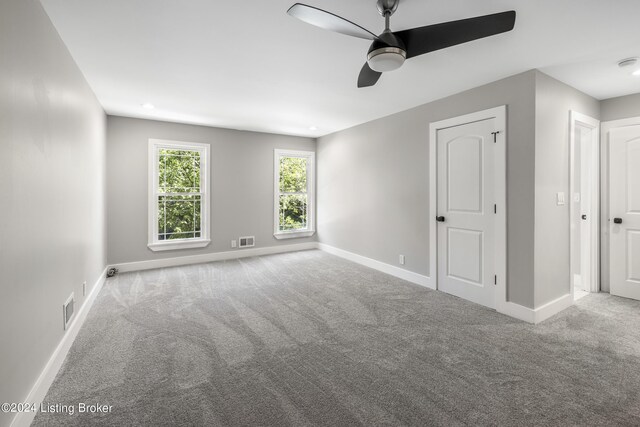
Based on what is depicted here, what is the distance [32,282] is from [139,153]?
354 cm

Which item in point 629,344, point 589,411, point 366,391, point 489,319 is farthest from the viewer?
point 489,319

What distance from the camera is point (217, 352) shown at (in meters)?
2.33

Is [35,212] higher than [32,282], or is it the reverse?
[35,212]

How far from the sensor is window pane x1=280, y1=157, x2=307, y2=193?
6246mm

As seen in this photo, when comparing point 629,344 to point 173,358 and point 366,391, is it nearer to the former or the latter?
point 366,391

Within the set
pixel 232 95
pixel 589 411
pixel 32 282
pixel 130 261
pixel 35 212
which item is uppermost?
A: pixel 232 95

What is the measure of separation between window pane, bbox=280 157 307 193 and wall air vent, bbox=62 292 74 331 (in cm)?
416

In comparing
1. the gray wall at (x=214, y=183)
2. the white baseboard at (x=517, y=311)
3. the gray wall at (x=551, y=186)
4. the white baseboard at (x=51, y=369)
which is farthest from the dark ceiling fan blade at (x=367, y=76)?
the gray wall at (x=214, y=183)

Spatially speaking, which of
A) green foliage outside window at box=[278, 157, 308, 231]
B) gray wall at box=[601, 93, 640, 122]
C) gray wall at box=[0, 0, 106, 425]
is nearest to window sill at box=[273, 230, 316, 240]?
green foliage outside window at box=[278, 157, 308, 231]

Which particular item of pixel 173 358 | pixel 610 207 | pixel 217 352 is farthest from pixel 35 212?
pixel 610 207

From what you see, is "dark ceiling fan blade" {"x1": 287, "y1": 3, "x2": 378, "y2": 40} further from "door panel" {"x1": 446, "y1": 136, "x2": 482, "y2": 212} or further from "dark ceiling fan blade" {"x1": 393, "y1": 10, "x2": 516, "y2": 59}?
"door panel" {"x1": 446, "y1": 136, "x2": 482, "y2": 212}

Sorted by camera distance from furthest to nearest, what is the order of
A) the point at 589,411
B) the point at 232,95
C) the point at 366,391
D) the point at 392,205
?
the point at 392,205
the point at 232,95
the point at 366,391
the point at 589,411

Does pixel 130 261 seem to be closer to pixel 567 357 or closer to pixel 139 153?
pixel 139 153

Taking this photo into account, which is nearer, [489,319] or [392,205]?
[489,319]
